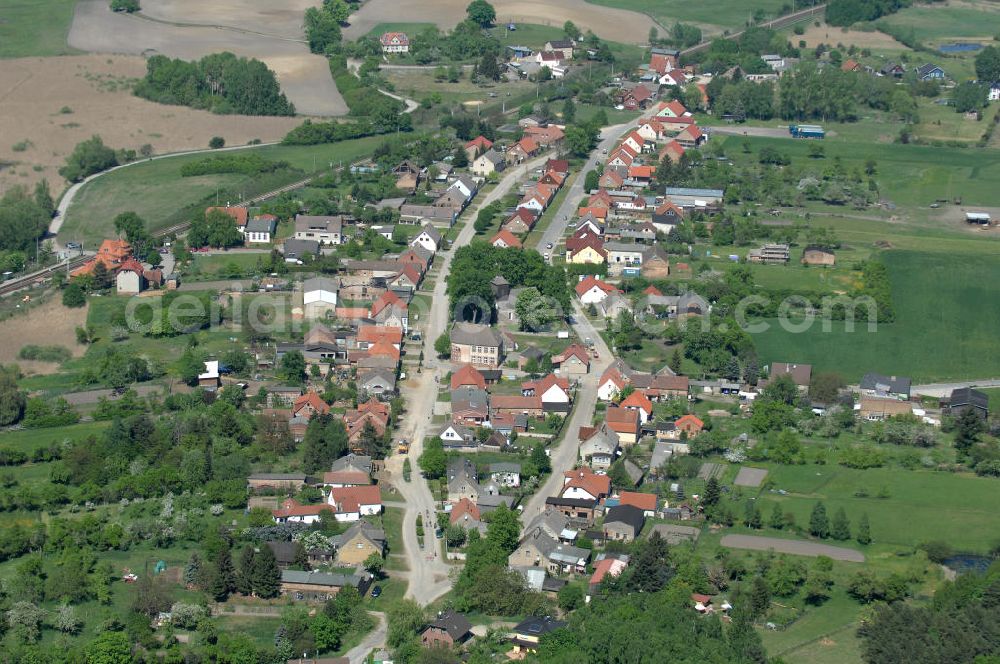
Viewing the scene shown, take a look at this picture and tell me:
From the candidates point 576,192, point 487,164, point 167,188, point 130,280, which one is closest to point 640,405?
point 130,280

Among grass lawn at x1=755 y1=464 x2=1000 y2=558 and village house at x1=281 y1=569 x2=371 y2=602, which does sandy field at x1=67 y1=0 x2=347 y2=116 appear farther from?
village house at x1=281 y1=569 x2=371 y2=602

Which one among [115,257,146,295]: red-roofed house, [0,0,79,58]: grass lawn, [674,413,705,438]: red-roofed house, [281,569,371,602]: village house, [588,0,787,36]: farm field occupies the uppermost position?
[588,0,787,36]: farm field

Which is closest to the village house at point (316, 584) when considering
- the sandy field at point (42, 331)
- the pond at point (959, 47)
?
the sandy field at point (42, 331)

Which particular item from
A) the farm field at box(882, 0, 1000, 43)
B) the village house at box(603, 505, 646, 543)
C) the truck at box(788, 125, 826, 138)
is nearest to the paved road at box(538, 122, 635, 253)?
the truck at box(788, 125, 826, 138)

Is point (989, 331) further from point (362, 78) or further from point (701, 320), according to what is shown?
point (362, 78)

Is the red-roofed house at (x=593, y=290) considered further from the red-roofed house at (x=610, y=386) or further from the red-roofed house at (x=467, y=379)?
the red-roofed house at (x=467, y=379)
